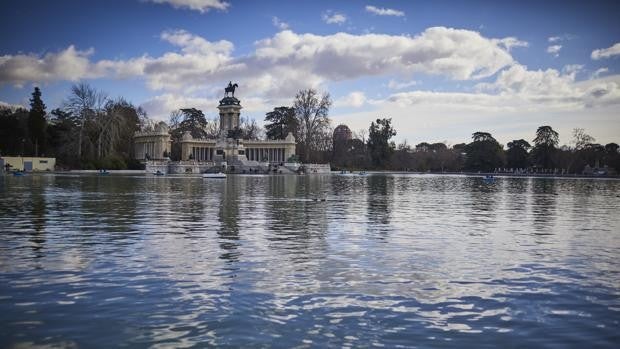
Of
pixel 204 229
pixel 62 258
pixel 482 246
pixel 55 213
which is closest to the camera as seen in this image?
pixel 62 258

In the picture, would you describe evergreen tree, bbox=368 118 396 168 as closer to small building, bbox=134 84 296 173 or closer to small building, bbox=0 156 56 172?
small building, bbox=134 84 296 173

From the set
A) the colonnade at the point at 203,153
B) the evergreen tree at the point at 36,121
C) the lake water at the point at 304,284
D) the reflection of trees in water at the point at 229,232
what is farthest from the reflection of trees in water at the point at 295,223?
the colonnade at the point at 203,153

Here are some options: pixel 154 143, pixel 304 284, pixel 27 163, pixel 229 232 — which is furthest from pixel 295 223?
pixel 154 143

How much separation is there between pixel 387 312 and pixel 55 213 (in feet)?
59.6

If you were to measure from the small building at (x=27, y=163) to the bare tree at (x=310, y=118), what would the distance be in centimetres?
6045

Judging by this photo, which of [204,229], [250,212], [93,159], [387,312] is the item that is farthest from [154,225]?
[93,159]

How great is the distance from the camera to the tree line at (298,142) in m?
96.7

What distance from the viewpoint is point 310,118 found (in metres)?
134

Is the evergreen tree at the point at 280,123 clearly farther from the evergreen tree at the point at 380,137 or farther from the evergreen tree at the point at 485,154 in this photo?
the evergreen tree at the point at 485,154

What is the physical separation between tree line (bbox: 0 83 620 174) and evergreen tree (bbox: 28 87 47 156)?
0.16m

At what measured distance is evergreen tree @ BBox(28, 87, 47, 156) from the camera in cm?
9306

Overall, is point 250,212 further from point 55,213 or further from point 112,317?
point 112,317

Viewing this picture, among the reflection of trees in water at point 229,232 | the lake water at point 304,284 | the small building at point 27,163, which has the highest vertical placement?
the small building at point 27,163

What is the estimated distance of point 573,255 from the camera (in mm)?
13930
